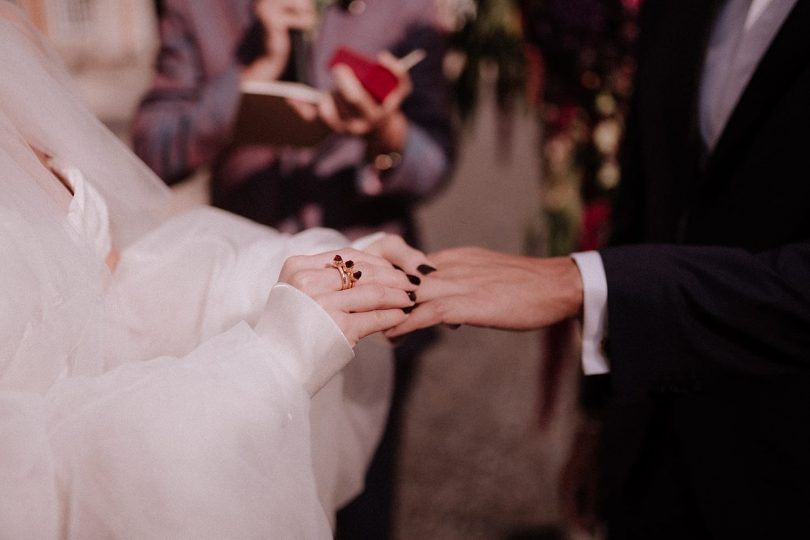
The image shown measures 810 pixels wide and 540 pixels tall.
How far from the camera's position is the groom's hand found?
2.20 ft

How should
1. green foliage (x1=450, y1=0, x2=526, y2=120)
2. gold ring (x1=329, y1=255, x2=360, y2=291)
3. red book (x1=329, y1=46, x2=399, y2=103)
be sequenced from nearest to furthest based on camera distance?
gold ring (x1=329, y1=255, x2=360, y2=291) < red book (x1=329, y1=46, x2=399, y2=103) < green foliage (x1=450, y1=0, x2=526, y2=120)

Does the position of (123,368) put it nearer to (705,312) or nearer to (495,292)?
(495,292)

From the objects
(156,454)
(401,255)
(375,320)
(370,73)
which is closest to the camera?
(156,454)

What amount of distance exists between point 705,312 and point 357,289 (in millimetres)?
388

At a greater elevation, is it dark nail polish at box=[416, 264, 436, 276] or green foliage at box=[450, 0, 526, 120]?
dark nail polish at box=[416, 264, 436, 276]

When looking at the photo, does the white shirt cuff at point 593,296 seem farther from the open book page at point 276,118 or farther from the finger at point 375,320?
the open book page at point 276,118

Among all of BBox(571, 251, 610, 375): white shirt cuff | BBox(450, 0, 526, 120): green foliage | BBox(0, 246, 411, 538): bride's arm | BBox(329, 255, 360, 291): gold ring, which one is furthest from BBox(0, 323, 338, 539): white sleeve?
BBox(450, 0, 526, 120): green foliage

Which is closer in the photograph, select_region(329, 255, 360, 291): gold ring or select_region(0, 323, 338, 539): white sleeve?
select_region(0, 323, 338, 539): white sleeve

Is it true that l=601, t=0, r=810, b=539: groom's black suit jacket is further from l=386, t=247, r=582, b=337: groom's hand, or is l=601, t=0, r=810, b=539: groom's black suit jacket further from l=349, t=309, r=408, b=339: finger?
l=349, t=309, r=408, b=339: finger

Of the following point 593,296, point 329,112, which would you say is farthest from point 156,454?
point 329,112

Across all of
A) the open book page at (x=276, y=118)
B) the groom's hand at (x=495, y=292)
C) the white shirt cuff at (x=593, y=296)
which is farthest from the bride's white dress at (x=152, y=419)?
the open book page at (x=276, y=118)

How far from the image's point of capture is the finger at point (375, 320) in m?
0.61

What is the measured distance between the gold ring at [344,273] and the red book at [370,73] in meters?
0.63

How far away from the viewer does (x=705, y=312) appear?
0.70 m
